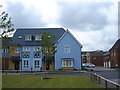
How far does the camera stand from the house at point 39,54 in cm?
4844

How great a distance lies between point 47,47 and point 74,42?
21247 mm

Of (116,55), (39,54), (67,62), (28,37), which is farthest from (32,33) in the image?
(116,55)

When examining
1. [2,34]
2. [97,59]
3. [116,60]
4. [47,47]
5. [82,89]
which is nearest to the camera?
[82,89]

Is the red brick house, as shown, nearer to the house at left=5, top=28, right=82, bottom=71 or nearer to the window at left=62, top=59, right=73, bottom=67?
the house at left=5, top=28, right=82, bottom=71

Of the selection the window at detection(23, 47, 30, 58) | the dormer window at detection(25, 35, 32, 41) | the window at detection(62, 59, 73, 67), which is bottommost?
the window at detection(62, 59, 73, 67)

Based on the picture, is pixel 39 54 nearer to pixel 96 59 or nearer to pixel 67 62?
pixel 67 62

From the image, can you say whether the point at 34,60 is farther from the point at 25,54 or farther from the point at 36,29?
the point at 36,29

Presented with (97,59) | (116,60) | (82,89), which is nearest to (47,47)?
(82,89)

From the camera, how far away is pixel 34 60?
49625mm

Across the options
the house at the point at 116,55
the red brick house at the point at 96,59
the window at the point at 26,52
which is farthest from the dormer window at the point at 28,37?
the red brick house at the point at 96,59

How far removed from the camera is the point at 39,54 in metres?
49.6

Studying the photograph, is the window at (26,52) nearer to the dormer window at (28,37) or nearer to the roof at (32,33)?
the roof at (32,33)

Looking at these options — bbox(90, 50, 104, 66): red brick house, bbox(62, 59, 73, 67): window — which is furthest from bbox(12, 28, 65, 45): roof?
bbox(90, 50, 104, 66): red brick house

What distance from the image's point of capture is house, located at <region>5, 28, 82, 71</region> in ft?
159
